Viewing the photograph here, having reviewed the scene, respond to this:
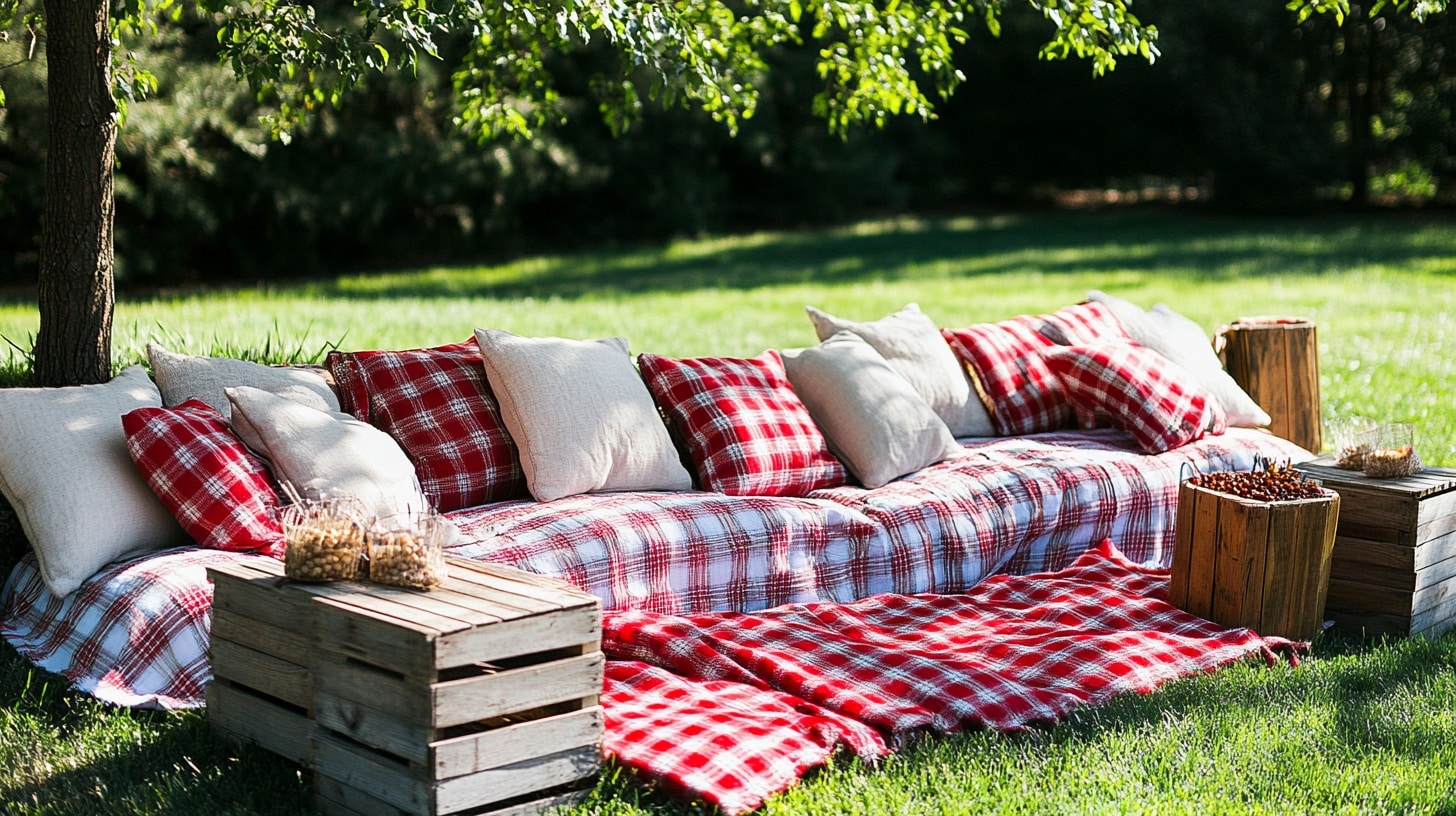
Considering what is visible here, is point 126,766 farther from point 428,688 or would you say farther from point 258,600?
point 428,688

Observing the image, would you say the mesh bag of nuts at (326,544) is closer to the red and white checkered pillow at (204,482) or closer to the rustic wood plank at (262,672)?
the rustic wood plank at (262,672)

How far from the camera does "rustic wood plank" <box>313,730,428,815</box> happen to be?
272cm

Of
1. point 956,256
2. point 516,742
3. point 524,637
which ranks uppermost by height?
point 956,256

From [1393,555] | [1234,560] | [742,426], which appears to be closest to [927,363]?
[742,426]

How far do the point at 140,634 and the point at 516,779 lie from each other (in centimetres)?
115

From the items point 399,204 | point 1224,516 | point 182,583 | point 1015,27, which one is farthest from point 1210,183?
point 182,583

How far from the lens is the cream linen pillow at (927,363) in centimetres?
515

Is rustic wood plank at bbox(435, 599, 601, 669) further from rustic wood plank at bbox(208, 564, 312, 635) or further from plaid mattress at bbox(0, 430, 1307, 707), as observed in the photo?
plaid mattress at bbox(0, 430, 1307, 707)

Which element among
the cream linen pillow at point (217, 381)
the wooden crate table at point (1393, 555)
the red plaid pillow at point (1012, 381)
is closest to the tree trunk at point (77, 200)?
the cream linen pillow at point (217, 381)

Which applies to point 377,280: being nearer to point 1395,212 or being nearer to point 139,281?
point 139,281

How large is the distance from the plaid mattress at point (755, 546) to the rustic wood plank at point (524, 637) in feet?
2.77

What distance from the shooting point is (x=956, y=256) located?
15.4 meters

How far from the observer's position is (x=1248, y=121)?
60.8ft

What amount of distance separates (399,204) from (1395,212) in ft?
40.7
